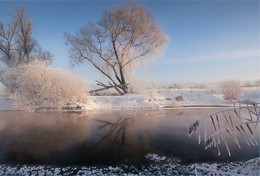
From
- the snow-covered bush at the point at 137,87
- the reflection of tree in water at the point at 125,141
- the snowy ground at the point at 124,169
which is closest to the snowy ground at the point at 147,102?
the snow-covered bush at the point at 137,87

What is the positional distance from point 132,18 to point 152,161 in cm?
1686

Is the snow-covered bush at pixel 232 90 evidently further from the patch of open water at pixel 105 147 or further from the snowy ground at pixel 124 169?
the snowy ground at pixel 124 169

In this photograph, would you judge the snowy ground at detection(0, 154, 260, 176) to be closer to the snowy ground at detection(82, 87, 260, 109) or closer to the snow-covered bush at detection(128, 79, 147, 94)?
the snowy ground at detection(82, 87, 260, 109)

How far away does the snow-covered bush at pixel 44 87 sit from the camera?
13250mm

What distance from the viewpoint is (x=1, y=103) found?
1533 centimetres

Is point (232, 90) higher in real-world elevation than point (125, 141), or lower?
higher

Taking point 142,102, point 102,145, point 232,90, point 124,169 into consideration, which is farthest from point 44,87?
point 232,90

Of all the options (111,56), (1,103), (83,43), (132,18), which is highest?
(132,18)

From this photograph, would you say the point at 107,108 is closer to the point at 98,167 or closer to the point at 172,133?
the point at 172,133

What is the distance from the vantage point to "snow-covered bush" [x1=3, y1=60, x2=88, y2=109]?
13250 mm

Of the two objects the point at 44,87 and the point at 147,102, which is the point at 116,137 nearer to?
the point at 44,87

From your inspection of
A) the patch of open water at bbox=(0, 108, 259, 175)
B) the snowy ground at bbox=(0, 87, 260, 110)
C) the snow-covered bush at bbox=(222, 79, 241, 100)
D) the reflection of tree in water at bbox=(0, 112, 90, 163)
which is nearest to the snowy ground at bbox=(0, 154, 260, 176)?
the patch of open water at bbox=(0, 108, 259, 175)

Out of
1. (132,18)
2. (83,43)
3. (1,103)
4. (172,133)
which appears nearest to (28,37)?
(83,43)

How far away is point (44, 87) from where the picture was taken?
13.2 metres
